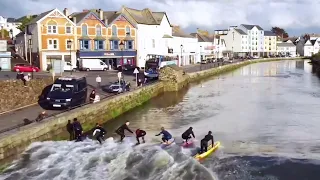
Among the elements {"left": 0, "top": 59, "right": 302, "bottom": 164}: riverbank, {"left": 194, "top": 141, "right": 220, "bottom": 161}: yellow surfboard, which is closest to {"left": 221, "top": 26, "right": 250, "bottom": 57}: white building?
{"left": 0, "top": 59, "right": 302, "bottom": 164}: riverbank

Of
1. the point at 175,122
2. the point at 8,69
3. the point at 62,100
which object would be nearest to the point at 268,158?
the point at 175,122

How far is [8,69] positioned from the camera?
52.8 m

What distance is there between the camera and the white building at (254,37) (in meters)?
163

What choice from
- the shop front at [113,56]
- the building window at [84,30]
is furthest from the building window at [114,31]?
the building window at [84,30]

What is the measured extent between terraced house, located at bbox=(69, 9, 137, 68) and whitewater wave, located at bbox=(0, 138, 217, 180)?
133ft

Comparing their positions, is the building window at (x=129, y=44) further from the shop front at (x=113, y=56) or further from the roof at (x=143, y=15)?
the roof at (x=143, y=15)

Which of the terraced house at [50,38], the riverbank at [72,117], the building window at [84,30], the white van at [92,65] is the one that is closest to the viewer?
the riverbank at [72,117]

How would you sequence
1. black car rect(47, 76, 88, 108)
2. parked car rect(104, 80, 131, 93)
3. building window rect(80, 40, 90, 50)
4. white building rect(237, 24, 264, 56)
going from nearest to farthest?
black car rect(47, 76, 88, 108)
parked car rect(104, 80, 131, 93)
building window rect(80, 40, 90, 50)
white building rect(237, 24, 264, 56)

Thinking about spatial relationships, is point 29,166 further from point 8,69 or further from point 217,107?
point 8,69

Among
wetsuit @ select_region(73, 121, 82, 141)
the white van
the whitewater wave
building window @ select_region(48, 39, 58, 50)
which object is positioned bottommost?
the whitewater wave

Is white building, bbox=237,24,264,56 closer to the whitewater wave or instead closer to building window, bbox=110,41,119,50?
building window, bbox=110,41,119,50

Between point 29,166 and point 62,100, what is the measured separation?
953cm

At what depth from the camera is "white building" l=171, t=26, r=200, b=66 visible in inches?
3516

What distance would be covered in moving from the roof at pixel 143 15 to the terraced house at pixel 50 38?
15.3m
